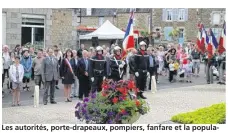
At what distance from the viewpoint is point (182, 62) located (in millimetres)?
20672

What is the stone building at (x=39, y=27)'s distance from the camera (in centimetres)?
2075

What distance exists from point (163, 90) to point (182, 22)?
39.1 m

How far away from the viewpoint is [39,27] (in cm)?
2173

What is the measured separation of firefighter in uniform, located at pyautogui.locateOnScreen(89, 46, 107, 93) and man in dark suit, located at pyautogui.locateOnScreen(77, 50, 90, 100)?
243 mm

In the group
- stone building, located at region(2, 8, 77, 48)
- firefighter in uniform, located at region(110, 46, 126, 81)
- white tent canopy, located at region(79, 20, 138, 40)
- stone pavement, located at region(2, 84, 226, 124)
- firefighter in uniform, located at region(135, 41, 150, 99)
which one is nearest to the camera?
stone pavement, located at region(2, 84, 226, 124)

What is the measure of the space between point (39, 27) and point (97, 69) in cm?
856

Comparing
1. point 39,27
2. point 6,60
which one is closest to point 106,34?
point 39,27

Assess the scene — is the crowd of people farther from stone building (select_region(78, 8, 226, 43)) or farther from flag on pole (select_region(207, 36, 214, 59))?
stone building (select_region(78, 8, 226, 43))

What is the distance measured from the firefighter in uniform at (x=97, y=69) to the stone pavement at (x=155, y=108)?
0.86 meters

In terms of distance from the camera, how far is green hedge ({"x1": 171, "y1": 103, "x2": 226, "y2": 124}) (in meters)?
9.45

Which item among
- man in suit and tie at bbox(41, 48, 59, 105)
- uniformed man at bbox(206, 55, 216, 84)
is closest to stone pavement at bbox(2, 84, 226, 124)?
man in suit and tie at bbox(41, 48, 59, 105)

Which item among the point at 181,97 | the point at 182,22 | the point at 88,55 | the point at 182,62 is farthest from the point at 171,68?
the point at 182,22

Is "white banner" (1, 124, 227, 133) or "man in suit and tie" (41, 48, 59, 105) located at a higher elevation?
"man in suit and tie" (41, 48, 59, 105)

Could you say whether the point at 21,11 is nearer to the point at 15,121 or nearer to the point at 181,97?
the point at 181,97
